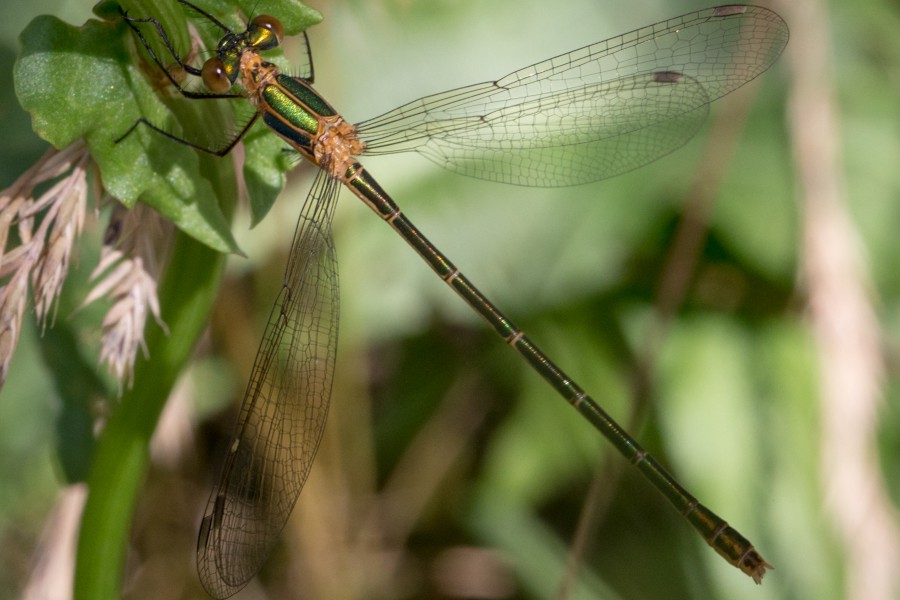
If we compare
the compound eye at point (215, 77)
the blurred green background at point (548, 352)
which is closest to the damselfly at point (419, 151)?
the compound eye at point (215, 77)

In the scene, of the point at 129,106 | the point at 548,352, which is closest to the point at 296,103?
the point at 129,106

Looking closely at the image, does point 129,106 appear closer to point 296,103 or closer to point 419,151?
point 296,103

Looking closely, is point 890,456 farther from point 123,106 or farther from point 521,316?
point 123,106

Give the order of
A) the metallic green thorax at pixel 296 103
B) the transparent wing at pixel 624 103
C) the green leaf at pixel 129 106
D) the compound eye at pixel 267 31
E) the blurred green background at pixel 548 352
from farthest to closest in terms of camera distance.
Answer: the blurred green background at pixel 548 352
the transparent wing at pixel 624 103
the metallic green thorax at pixel 296 103
the compound eye at pixel 267 31
the green leaf at pixel 129 106

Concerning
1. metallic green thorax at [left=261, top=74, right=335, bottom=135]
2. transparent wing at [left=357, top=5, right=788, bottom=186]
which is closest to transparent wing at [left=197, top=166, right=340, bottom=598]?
metallic green thorax at [left=261, top=74, right=335, bottom=135]

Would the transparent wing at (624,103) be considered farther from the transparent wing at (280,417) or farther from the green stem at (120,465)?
the green stem at (120,465)

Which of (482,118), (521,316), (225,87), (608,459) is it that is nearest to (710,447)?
(608,459)

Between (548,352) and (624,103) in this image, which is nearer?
(624,103)
